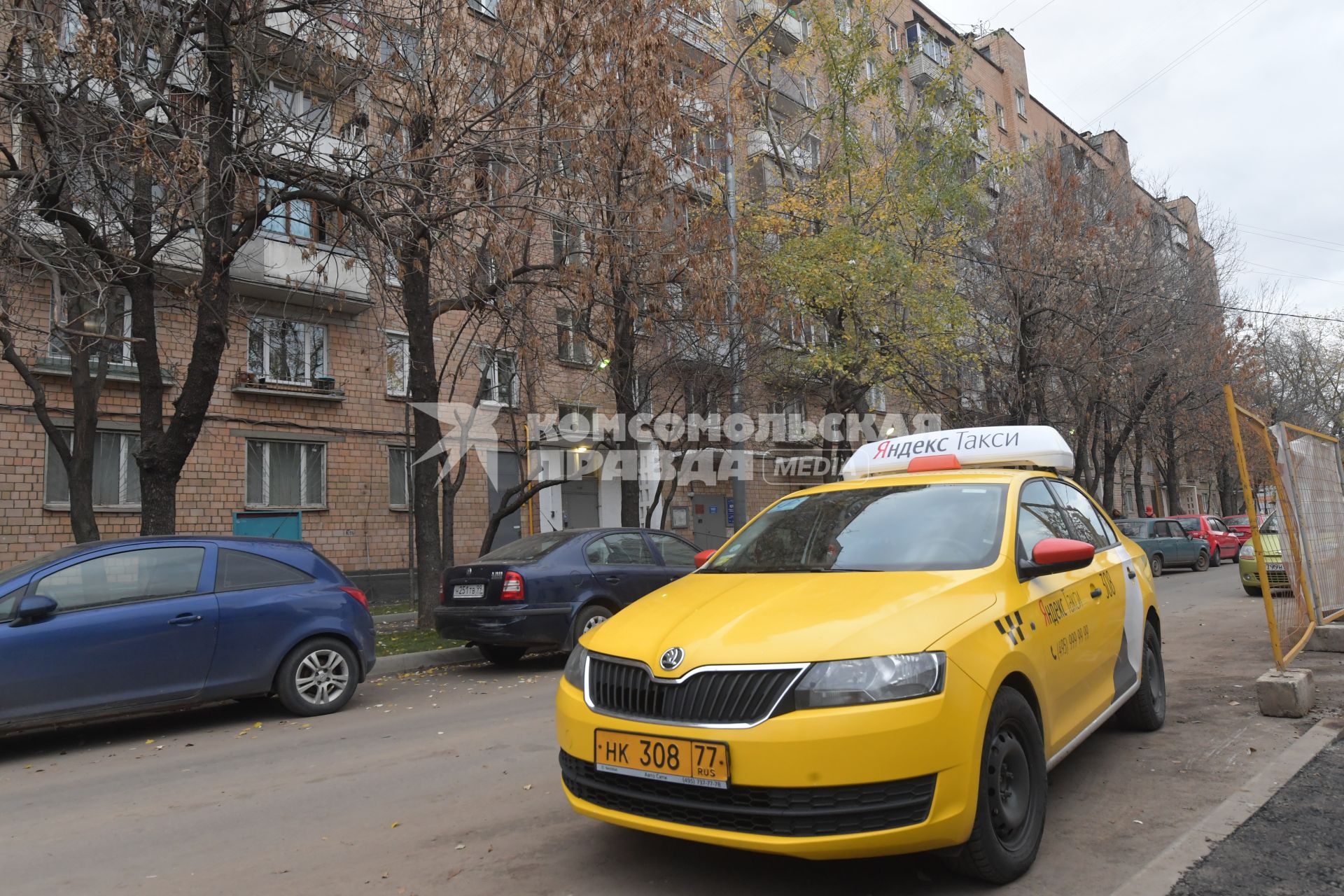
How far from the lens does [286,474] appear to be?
18719 mm

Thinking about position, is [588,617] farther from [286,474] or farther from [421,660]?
[286,474]

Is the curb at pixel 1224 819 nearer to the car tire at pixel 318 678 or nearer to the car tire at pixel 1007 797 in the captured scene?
the car tire at pixel 1007 797

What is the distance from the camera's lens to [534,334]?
12008mm

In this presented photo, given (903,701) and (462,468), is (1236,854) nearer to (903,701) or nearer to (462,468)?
(903,701)

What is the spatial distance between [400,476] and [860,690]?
18.8 meters

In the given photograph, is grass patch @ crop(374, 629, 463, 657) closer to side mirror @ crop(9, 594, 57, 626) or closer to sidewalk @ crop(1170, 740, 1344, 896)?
side mirror @ crop(9, 594, 57, 626)

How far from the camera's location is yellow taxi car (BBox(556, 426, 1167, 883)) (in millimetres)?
2941

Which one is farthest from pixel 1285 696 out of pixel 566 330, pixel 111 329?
pixel 111 329

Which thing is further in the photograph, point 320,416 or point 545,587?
point 320,416

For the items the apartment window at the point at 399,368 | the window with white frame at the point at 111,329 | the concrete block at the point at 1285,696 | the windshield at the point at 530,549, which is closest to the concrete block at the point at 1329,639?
the concrete block at the point at 1285,696

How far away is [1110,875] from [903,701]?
1256 millimetres

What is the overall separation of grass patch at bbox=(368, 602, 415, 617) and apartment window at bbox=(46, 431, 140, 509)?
15.5 ft

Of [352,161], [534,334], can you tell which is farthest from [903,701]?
[534,334]

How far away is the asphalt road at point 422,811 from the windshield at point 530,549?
2.12 metres
